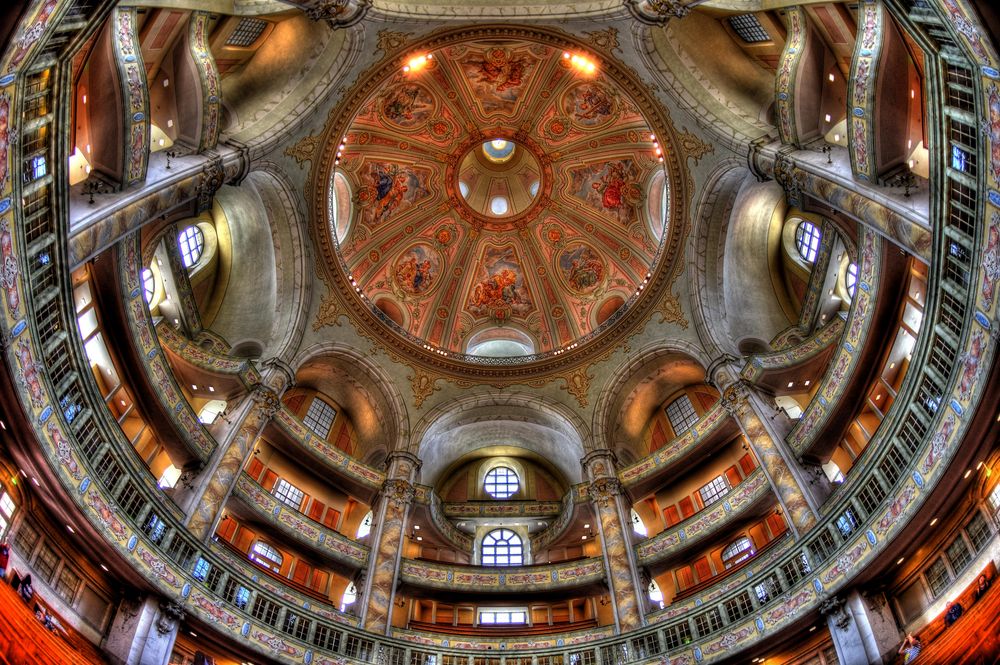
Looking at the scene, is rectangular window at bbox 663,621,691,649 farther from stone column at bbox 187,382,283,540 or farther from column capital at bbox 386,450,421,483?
stone column at bbox 187,382,283,540

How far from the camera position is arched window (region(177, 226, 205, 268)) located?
30750 mm

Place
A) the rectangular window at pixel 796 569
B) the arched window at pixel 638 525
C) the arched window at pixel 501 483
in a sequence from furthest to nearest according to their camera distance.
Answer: the arched window at pixel 501 483 → the arched window at pixel 638 525 → the rectangular window at pixel 796 569

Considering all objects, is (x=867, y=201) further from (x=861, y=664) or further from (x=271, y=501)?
(x=271, y=501)

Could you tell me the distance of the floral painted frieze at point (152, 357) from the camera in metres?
23.3

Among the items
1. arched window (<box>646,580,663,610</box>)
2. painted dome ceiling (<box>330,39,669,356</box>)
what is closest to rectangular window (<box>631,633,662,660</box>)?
arched window (<box>646,580,663,610</box>)

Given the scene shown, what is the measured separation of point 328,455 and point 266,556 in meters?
4.91

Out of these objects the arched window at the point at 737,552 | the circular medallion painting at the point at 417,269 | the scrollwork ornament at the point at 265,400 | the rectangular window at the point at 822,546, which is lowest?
the rectangular window at the point at 822,546

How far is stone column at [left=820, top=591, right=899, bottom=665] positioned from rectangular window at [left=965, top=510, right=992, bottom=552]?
314cm

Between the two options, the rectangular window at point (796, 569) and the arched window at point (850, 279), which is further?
the arched window at point (850, 279)

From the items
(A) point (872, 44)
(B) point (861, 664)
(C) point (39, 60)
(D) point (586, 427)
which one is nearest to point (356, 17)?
(C) point (39, 60)

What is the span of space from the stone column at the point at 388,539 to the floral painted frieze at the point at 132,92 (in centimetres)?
1568

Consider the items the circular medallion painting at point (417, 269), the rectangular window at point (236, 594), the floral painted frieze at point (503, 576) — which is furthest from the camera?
the circular medallion painting at point (417, 269)

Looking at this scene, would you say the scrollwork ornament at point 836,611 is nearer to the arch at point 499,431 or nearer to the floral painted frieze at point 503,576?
the floral painted frieze at point 503,576

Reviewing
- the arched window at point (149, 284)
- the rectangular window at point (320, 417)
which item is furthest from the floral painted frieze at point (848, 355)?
the arched window at point (149, 284)
